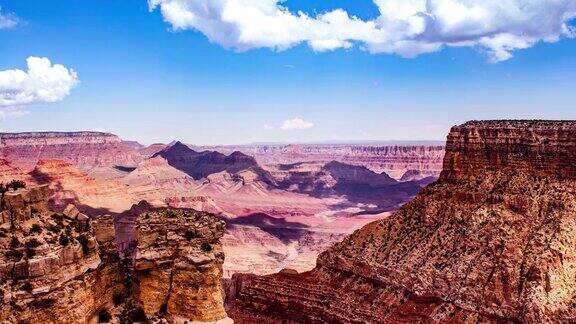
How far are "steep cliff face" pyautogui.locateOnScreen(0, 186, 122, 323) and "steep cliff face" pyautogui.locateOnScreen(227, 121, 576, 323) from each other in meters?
31.7

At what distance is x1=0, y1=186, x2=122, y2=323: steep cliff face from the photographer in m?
19.3

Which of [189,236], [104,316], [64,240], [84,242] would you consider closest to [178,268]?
[189,236]

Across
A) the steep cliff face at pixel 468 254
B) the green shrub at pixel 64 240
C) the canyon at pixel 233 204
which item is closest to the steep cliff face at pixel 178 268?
the green shrub at pixel 64 240

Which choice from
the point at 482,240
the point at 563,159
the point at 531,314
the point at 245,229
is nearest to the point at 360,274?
the point at 482,240

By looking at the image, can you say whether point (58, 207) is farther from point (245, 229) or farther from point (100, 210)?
point (245, 229)

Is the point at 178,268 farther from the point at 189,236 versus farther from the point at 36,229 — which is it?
the point at 36,229

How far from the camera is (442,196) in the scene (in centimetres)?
5981

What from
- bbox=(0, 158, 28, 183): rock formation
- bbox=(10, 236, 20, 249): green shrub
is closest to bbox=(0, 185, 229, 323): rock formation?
bbox=(10, 236, 20, 249): green shrub

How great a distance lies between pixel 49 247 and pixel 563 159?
4844 cm

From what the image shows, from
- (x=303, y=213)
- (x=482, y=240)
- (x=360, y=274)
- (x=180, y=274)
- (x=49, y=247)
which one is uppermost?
(x=49, y=247)

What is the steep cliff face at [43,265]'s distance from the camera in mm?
19281

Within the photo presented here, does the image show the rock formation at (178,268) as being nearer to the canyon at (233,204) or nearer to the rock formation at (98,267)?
the rock formation at (98,267)

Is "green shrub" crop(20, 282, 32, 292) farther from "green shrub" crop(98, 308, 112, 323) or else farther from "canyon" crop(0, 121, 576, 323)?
"green shrub" crop(98, 308, 112, 323)

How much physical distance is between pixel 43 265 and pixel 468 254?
133 feet
